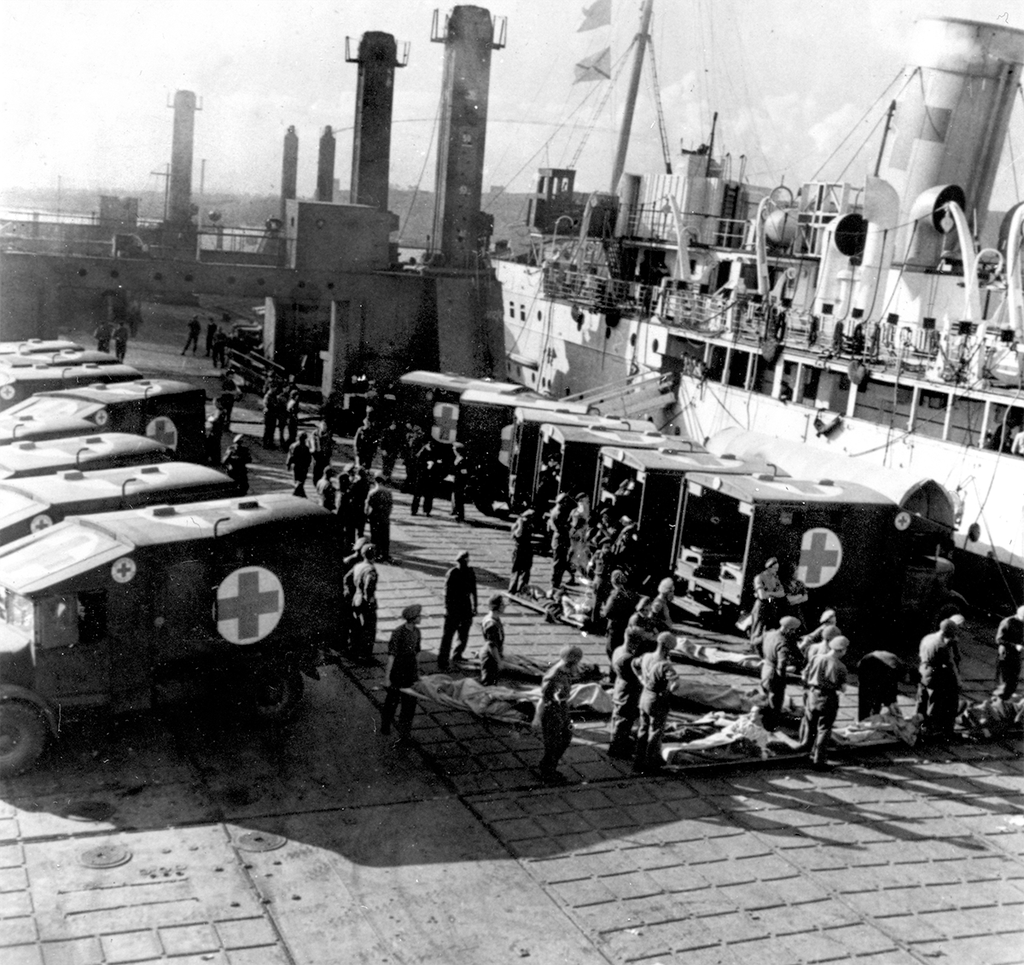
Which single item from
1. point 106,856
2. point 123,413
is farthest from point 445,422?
point 106,856

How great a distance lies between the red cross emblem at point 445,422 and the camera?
894 inches

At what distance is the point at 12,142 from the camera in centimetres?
1109

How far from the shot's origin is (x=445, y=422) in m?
22.8

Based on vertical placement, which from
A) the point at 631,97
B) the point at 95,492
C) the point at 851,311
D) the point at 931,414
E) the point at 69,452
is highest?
the point at 631,97

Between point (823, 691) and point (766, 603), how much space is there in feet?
11.6

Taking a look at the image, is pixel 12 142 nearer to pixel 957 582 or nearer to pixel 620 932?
pixel 620 932

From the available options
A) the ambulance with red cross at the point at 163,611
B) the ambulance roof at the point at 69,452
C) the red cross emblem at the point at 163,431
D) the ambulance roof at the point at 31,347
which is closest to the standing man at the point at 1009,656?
the ambulance with red cross at the point at 163,611

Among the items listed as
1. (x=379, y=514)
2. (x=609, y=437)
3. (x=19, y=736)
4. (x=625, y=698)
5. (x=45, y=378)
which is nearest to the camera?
(x=19, y=736)

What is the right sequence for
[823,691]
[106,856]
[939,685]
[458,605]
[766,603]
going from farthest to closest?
1. [766,603]
2. [458,605]
3. [939,685]
4. [823,691]
5. [106,856]

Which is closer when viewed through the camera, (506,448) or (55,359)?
(55,359)

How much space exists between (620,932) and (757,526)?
26.1 ft

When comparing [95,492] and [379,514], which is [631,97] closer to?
[379,514]

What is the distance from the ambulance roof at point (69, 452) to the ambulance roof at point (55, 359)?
6476 mm

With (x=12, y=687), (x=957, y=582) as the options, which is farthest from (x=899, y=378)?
(x=12, y=687)
